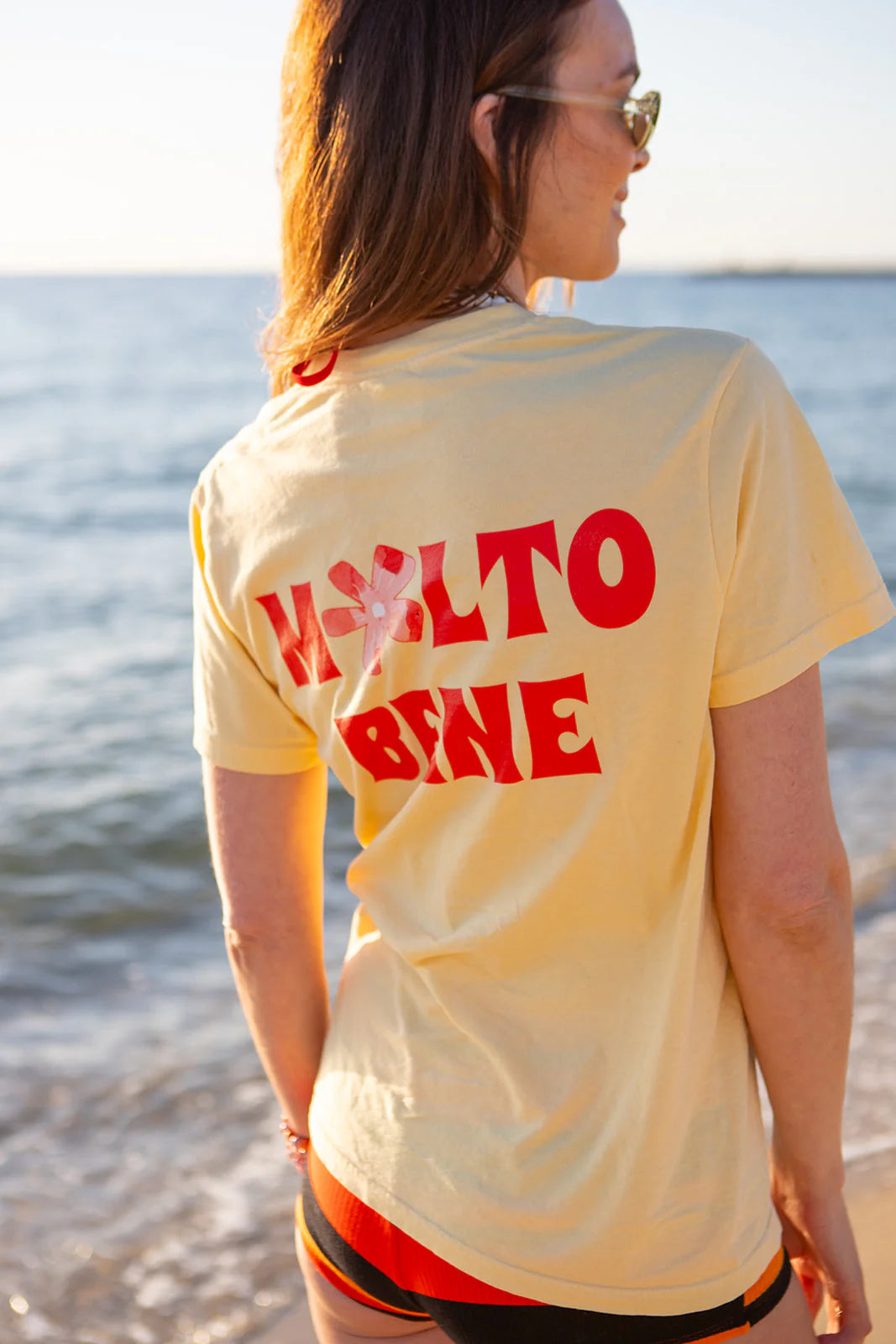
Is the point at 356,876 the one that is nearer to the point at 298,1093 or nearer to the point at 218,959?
the point at 298,1093

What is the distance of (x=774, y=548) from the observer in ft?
3.49

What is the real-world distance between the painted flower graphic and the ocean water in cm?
50

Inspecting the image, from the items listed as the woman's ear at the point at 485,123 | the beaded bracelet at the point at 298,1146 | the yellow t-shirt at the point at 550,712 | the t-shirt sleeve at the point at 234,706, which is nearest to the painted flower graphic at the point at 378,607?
the yellow t-shirt at the point at 550,712

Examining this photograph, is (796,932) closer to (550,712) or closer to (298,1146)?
(550,712)

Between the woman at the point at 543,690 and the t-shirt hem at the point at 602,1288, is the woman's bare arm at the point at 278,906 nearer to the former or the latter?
the woman at the point at 543,690

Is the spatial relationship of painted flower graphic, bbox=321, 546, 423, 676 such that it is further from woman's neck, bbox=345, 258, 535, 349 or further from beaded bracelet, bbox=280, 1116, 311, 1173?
beaded bracelet, bbox=280, 1116, 311, 1173

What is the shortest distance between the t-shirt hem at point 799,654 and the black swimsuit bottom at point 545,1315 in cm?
58

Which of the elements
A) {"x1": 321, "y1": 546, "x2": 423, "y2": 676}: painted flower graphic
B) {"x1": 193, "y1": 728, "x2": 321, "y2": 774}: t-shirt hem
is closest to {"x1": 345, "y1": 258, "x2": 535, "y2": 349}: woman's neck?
{"x1": 321, "y1": 546, "x2": 423, "y2": 676}: painted flower graphic

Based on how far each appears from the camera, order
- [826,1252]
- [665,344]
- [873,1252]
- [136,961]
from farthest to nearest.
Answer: [136,961] < [873,1252] < [826,1252] < [665,344]

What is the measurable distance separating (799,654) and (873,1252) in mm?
2062

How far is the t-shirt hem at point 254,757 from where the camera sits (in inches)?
55.2

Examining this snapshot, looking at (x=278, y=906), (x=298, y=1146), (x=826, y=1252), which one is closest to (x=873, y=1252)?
(x=826, y=1252)

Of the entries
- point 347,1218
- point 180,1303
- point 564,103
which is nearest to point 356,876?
point 347,1218

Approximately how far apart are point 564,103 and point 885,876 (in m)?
4.09
